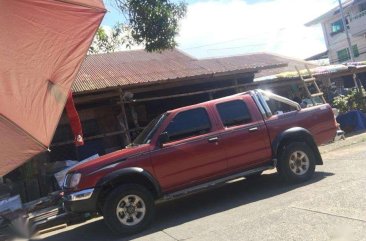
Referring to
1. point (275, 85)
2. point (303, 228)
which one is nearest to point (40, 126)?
point (303, 228)

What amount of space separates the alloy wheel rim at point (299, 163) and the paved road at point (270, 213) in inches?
12.1

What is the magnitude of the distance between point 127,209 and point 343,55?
38789 millimetres

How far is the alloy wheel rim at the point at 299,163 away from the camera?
871 cm

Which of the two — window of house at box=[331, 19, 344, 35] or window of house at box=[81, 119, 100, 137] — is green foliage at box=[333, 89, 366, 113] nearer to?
window of house at box=[81, 119, 100, 137]

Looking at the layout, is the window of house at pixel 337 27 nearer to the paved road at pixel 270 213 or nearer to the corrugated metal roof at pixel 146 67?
the corrugated metal roof at pixel 146 67

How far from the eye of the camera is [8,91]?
154cm

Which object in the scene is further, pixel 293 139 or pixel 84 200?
pixel 293 139

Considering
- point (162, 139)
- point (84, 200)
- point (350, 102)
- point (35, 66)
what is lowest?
point (84, 200)

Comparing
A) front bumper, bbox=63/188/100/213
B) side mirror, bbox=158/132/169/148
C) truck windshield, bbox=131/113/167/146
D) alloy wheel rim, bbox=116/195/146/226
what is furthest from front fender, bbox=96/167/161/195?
truck windshield, bbox=131/113/167/146

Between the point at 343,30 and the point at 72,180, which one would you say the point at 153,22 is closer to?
the point at 72,180

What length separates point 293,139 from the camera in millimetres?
8773

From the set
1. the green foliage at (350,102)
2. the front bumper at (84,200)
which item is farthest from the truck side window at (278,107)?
the green foliage at (350,102)

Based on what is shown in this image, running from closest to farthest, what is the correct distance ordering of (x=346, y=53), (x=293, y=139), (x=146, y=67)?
1. (x=293, y=139)
2. (x=146, y=67)
3. (x=346, y=53)

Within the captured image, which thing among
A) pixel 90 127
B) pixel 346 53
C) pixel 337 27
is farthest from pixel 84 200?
pixel 337 27
